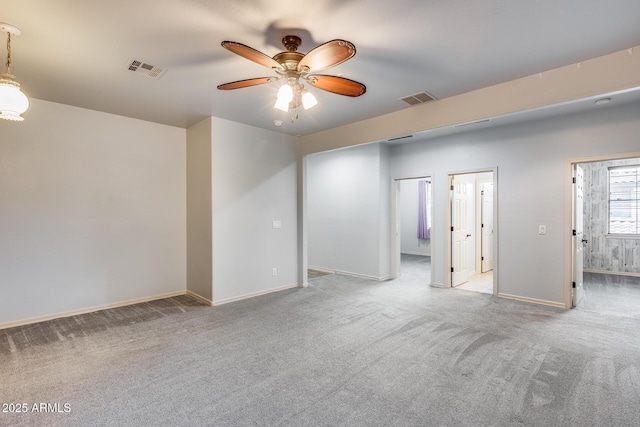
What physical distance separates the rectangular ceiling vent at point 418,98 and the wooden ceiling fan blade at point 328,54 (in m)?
1.69

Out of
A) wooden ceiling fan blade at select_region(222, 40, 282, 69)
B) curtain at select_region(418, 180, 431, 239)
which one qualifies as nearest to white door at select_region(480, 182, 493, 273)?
curtain at select_region(418, 180, 431, 239)

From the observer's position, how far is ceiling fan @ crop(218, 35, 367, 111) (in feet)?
6.59

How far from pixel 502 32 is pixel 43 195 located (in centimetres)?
513

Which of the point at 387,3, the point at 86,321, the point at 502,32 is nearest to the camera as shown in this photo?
the point at 387,3

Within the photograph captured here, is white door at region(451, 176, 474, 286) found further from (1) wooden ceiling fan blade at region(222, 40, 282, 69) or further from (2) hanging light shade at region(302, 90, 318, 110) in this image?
(1) wooden ceiling fan blade at region(222, 40, 282, 69)

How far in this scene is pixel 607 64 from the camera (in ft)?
8.61

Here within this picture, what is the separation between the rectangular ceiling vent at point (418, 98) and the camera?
3498 millimetres

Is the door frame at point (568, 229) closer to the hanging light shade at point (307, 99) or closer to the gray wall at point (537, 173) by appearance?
the gray wall at point (537, 173)

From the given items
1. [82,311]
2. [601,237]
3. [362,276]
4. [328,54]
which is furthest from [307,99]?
[601,237]

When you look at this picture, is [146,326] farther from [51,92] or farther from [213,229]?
[51,92]

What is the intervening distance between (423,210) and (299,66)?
8054 mm

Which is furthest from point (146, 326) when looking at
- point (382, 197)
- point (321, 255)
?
point (382, 197)

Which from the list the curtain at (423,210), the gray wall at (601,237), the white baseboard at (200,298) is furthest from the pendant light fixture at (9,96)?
the curtain at (423,210)

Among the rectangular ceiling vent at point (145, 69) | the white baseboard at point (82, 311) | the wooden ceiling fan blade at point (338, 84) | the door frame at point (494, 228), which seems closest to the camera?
the wooden ceiling fan blade at point (338, 84)
